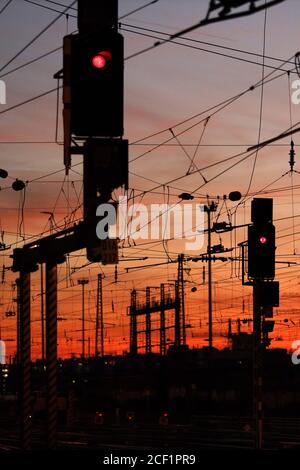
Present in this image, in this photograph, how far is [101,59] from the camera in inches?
462

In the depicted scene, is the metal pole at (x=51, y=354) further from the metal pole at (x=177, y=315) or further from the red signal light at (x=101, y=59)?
the metal pole at (x=177, y=315)

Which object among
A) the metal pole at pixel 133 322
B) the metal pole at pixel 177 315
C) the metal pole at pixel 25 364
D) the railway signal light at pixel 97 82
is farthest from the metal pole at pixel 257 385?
the metal pole at pixel 133 322

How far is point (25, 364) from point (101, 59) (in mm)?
9979

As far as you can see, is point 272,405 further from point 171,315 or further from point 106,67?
point 106,67

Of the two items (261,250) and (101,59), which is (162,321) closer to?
(261,250)

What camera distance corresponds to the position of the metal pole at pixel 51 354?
1823 centimetres

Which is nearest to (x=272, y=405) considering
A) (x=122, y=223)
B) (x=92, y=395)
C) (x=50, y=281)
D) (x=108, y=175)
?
(x=92, y=395)

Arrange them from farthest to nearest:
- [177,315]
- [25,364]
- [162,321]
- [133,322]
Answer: [133,322]
[162,321]
[177,315]
[25,364]

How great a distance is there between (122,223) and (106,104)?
2254 centimetres

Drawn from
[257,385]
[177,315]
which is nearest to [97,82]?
[257,385]

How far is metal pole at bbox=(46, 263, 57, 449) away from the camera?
1823 centimetres

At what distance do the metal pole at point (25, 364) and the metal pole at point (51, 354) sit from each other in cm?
135

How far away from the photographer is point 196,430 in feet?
156

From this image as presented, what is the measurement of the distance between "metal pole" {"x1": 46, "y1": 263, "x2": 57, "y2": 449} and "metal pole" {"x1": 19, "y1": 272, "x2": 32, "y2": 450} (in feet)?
4.44
